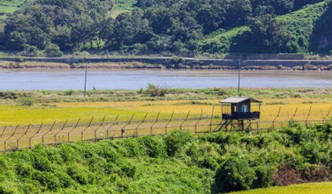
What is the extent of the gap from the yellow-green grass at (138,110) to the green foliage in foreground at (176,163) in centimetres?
783

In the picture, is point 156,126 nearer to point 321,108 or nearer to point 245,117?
point 245,117

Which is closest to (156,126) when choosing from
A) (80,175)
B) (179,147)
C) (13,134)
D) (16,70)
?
(179,147)

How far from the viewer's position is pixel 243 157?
52844mm

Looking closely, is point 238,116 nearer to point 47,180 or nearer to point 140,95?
point 47,180

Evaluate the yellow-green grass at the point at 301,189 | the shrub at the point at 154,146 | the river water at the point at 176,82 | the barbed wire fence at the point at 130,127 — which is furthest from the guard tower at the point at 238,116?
the river water at the point at 176,82

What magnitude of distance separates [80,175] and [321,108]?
3142 cm

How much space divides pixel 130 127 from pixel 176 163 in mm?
6293

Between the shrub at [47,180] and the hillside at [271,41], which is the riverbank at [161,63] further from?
the shrub at [47,180]

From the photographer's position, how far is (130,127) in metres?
59.0

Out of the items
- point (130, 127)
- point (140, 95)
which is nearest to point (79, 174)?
point (130, 127)

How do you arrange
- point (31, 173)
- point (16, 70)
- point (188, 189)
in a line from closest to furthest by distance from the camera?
point (31, 173), point (188, 189), point (16, 70)

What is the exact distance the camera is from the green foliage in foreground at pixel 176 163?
149 ft

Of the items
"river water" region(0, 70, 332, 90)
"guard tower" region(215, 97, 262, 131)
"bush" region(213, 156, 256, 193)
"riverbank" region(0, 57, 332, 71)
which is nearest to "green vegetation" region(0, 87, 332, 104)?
"river water" region(0, 70, 332, 90)

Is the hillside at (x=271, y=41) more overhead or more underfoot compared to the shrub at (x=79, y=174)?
more overhead
